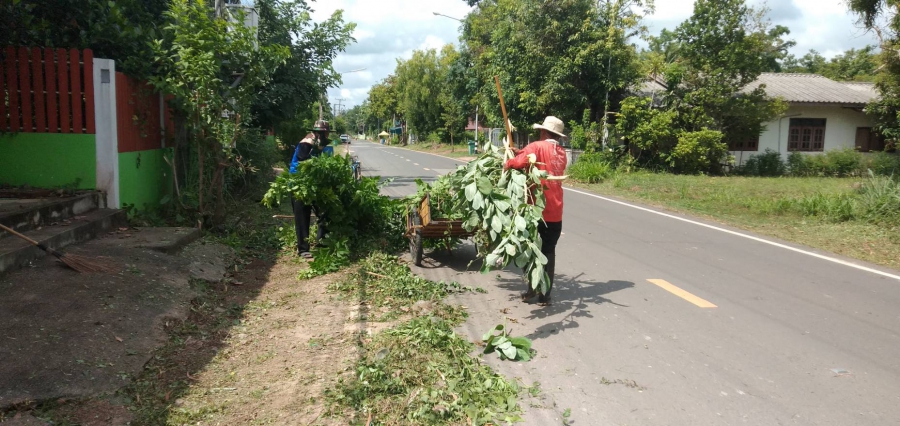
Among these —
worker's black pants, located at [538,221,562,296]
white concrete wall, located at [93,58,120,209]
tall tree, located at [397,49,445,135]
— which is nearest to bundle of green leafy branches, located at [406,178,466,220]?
worker's black pants, located at [538,221,562,296]

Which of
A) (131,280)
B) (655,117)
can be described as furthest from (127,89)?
(655,117)

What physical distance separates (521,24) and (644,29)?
194 inches

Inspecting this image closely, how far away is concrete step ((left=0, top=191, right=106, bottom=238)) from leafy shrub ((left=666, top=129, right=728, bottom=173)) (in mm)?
18935

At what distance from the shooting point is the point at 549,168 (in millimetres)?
6047

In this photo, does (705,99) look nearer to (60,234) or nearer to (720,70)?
(720,70)

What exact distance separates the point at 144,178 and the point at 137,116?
0.88 m

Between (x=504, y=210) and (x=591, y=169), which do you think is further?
(x=591, y=169)

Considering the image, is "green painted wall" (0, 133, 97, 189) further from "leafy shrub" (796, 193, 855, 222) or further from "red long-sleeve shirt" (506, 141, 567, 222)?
"leafy shrub" (796, 193, 855, 222)

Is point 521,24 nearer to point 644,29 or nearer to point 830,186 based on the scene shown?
point 644,29

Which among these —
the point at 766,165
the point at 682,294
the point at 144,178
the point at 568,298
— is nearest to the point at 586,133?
the point at 766,165

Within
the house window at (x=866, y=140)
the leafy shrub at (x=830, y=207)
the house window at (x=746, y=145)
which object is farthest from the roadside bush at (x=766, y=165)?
the leafy shrub at (x=830, y=207)

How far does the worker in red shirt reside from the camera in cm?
600

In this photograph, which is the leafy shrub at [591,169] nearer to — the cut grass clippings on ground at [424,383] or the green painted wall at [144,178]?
the green painted wall at [144,178]

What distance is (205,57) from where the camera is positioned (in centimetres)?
809
